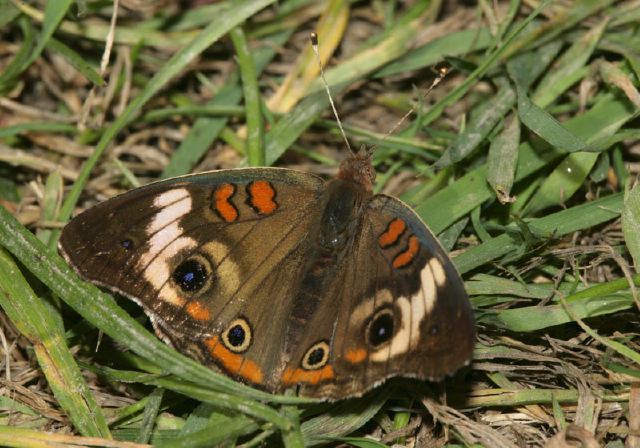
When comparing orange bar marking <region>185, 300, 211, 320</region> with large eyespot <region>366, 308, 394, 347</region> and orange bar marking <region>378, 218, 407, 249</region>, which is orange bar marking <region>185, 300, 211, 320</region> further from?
orange bar marking <region>378, 218, 407, 249</region>

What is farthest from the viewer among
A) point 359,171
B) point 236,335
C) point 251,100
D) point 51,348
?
point 251,100

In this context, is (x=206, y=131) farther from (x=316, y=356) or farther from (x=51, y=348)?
(x=316, y=356)

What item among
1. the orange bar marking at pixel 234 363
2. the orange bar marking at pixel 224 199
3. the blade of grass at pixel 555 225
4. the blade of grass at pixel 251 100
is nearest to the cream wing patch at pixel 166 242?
the orange bar marking at pixel 224 199

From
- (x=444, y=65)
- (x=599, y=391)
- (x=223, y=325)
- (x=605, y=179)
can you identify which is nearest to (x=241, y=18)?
(x=444, y=65)

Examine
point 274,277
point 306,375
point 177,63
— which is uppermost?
point 177,63

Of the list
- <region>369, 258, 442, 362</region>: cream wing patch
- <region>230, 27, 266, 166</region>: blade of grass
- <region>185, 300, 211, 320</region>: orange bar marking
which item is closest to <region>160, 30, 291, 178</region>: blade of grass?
<region>230, 27, 266, 166</region>: blade of grass

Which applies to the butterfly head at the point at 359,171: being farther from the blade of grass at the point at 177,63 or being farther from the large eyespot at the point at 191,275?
the blade of grass at the point at 177,63

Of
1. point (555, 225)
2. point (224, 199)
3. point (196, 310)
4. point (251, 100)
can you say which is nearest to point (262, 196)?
point (224, 199)

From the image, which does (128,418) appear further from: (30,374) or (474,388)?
(474,388)
